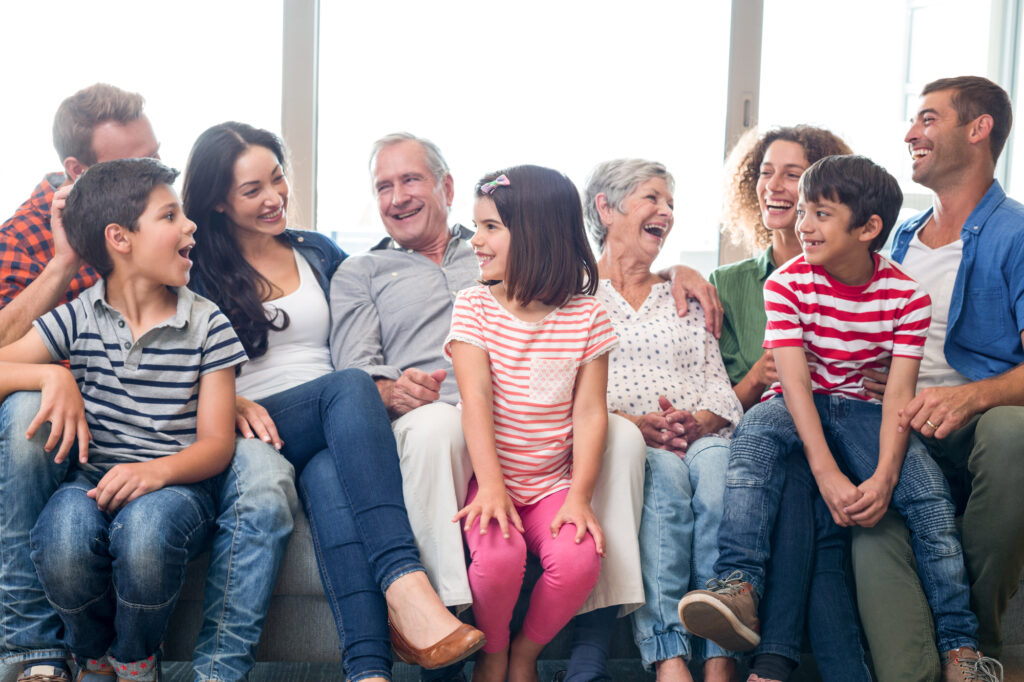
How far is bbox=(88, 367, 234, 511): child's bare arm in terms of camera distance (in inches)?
60.9

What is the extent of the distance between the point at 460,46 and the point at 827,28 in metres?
1.38

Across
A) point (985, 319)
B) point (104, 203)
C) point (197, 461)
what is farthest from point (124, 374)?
point (985, 319)

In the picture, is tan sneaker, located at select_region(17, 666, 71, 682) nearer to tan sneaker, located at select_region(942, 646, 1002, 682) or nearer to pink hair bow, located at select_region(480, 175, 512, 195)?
pink hair bow, located at select_region(480, 175, 512, 195)

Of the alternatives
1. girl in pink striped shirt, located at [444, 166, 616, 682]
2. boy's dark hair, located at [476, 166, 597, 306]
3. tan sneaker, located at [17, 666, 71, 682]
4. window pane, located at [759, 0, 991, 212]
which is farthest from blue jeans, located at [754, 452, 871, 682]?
window pane, located at [759, 0, 991, 212]

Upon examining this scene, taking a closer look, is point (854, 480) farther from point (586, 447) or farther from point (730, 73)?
point (730, 73)

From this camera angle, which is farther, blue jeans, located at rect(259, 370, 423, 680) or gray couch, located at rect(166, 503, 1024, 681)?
gray couch, located at rect(166, 503, 1024, 681)

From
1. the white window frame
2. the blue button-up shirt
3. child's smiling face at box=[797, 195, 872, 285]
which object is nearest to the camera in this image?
child's smiling face at box=[797, 195, 872, 285]

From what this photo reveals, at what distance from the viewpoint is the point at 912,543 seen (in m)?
1.73

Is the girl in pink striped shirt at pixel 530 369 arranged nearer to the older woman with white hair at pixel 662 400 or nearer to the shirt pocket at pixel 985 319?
the older woman with white hair at pixel 662 400

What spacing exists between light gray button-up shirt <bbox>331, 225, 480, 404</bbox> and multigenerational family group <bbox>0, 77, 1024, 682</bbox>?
0.03m

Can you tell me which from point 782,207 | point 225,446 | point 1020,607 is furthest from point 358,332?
point 1020,607

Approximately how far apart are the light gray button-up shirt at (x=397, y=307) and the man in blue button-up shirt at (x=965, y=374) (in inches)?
39.8

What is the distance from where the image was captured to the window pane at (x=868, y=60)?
3215mm

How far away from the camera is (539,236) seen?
1.74m
